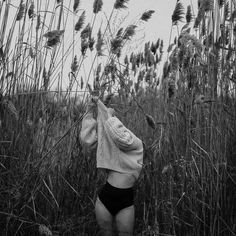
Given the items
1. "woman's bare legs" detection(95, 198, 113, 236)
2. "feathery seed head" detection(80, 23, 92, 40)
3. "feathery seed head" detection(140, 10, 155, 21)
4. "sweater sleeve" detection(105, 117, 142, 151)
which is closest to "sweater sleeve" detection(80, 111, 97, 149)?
"sweater sleeve" detection(105, 117, 142, 151)

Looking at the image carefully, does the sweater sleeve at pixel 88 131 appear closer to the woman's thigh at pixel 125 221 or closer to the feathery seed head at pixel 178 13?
the woman's thigh at pixel 125 221

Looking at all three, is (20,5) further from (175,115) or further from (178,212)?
(178,212)

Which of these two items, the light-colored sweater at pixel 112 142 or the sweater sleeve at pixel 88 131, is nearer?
the light-colored sweater at pixel 112 142

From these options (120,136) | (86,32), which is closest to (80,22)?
(86,32)

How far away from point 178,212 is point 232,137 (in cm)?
52

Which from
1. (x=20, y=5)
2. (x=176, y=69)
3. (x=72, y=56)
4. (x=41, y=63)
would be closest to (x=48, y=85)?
(x=41, y=63)

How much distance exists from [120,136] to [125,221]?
0.47 m

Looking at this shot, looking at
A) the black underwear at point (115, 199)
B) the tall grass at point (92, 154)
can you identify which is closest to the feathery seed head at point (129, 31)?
the tall grass at point (92, 154)

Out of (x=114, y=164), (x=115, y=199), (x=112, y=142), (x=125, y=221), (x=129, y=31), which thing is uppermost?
(x=129, y=31)

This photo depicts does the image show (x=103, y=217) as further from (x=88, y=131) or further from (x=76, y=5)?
(x=76, y=5)

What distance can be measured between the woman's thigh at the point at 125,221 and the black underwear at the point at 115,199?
0.03 metres

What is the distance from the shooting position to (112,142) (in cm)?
231

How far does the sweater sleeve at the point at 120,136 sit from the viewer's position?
7.19 feet

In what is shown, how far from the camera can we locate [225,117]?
2367 mm
